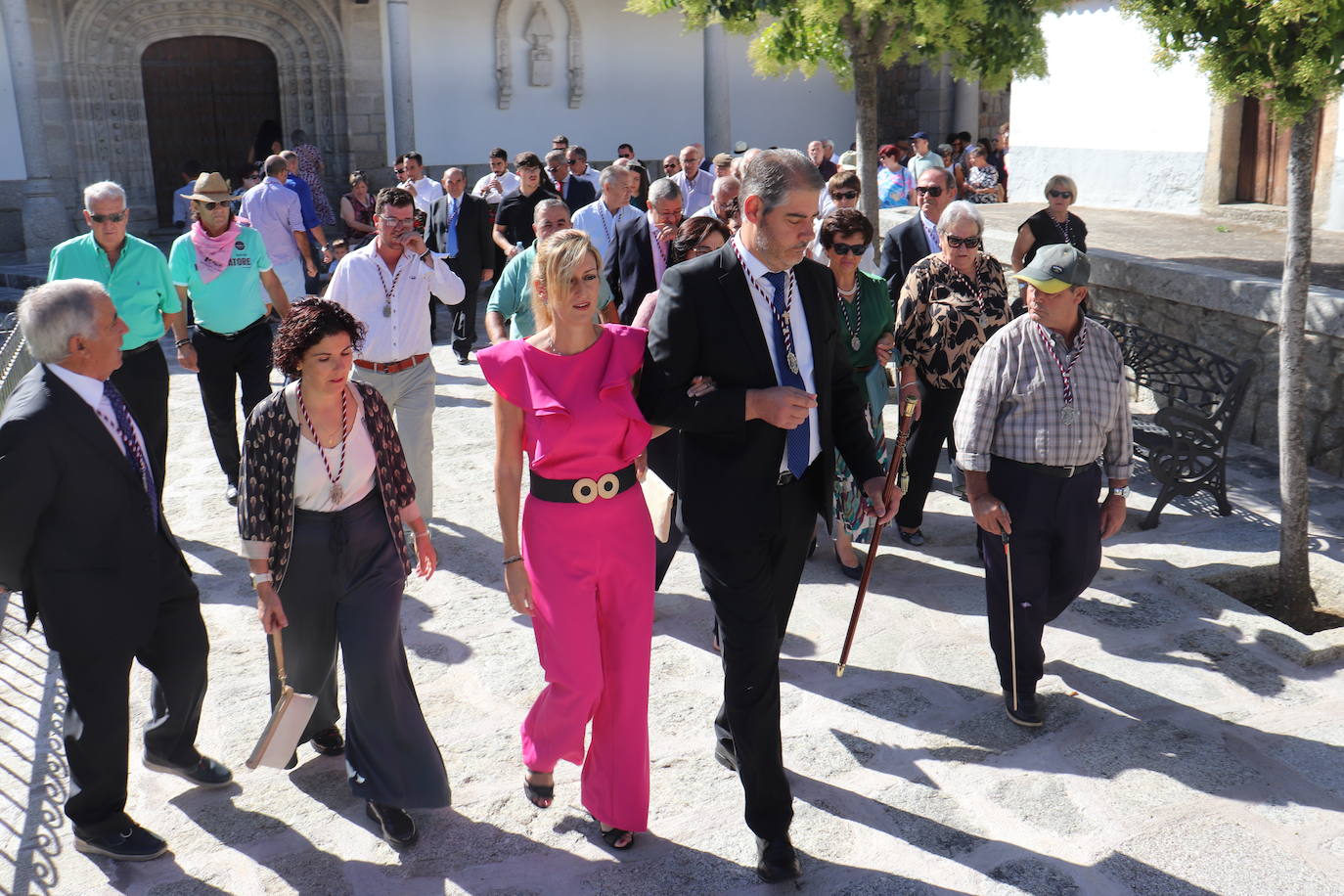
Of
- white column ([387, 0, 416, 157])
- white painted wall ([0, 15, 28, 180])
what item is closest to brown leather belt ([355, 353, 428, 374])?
white painted wall ([0, 15, 28, 180])

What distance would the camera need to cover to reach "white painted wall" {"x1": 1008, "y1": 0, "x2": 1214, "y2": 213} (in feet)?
39.5

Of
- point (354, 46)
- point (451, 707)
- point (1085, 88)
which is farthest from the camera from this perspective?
point (354, 46)

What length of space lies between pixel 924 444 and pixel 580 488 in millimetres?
3074

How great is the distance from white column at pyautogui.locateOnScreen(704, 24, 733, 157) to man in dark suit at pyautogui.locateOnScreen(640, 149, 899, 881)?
56.8 feet

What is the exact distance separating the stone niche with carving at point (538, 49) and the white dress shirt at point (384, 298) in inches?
535

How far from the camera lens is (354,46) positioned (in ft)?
57.7

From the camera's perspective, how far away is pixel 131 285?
6125mm

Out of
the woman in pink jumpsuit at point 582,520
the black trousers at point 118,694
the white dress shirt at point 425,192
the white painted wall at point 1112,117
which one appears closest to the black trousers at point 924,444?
the woman in pink jumpsuit at point 582,520

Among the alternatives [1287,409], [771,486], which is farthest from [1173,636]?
[771,486]

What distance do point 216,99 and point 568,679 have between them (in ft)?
53.4

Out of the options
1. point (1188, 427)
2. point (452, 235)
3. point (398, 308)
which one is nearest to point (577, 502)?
point (398, 308)

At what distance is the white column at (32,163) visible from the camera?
1498 centimetres

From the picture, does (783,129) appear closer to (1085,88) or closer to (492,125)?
(492,125)

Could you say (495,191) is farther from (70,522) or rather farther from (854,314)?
(70,522)
